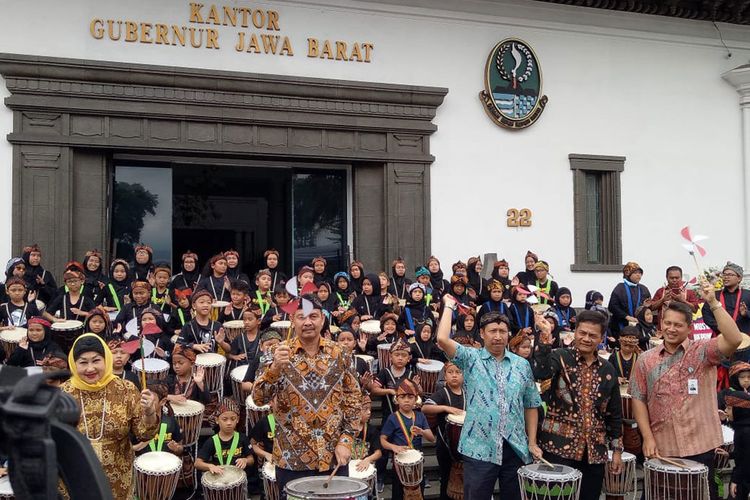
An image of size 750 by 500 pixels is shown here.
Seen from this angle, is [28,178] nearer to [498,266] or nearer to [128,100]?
[128,100]

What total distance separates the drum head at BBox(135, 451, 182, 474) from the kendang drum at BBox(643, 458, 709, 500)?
157 inches

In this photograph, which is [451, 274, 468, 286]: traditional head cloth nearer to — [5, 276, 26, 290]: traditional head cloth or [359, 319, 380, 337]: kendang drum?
[359, 319, 380, 337]: kendang drum

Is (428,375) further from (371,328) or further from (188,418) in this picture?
(188,418)

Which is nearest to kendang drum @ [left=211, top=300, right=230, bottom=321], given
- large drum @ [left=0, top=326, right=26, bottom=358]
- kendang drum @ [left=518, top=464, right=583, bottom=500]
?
large drum @ [left=0, top=326, right=26, bottom=358]

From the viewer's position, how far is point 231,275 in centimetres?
1246

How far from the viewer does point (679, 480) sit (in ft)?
19.1

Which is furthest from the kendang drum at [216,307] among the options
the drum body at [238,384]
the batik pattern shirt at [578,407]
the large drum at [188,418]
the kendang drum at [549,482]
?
the kendang drum at [549,482]

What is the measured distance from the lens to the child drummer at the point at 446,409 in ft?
26.5

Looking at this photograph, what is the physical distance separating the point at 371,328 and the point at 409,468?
339 cm

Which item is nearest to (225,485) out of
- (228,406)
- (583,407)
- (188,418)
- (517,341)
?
(188,418)

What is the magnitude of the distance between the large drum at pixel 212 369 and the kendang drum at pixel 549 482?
439 centimetres

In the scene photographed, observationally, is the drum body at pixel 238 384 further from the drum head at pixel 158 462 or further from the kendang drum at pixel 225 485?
the drum head at pixel 158 462

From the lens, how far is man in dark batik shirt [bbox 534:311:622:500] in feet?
19.3

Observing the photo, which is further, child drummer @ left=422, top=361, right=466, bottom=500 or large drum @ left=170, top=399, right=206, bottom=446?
child drummer @ left=422, top=361, right=466, bottom=500
